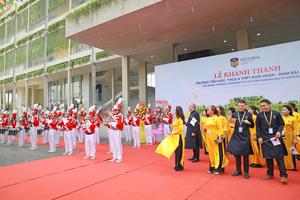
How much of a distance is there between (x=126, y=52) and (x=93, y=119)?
342 inches

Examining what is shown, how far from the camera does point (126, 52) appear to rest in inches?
703

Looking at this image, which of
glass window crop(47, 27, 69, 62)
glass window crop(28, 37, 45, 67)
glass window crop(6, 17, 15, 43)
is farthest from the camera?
glass window crop(6, 17, 15, 43)

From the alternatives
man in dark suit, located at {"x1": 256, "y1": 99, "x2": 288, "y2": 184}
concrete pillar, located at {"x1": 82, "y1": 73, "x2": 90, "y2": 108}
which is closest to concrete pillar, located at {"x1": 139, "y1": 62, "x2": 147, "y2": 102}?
concrete pillar, located at {"x1": 82, "y1": 73, "x2": 90, "y2": 108}

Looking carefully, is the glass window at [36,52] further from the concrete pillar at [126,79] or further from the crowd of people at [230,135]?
the crowd of people at [230,135]

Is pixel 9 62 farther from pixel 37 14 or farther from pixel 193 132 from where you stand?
pixel 193 132

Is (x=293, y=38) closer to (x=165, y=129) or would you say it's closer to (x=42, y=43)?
(x=165, y=129)

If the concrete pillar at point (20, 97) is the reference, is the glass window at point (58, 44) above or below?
above

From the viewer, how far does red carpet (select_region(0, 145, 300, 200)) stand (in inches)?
211

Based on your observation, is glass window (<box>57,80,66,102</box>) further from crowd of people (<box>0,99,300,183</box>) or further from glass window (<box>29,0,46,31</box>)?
crowd of people (<box>0,99,300,183</box>)

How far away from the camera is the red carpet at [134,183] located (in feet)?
17.6

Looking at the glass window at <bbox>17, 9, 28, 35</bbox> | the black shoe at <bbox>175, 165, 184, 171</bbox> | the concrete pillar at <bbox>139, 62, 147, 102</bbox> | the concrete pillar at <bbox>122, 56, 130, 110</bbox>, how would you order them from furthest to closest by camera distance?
1. the glass window at <bbox>17, 9, 28, 35</bbox>
2. the concrete pillar at <bbox>139, 62, 147, 102</bbox>
3. the concrete pillar at <bbox>122, 56, 130, 110</bbox>
4. the black shoe at <bbox>175, 165, 184, 171</bbox>

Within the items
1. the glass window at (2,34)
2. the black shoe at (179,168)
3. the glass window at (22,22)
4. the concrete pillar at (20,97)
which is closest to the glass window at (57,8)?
the glass window at (22,22)

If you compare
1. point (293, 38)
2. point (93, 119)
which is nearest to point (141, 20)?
point (93, 119)

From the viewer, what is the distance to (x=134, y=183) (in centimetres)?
627
